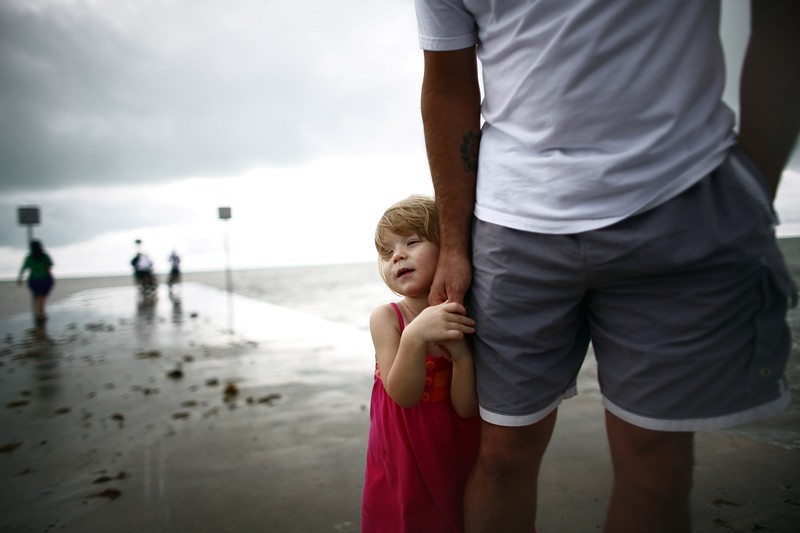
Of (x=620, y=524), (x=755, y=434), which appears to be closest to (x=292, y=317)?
(x=755, y=434)

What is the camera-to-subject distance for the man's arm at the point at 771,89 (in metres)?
1.00

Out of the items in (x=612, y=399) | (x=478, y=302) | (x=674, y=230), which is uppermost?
(x=674, y=230)

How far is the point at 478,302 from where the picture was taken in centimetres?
133

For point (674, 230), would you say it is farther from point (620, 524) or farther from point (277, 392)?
point (277, 392)

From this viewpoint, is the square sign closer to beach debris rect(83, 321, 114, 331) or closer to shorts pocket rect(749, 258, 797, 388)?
beach debris rect(83, 321, 114, 331)

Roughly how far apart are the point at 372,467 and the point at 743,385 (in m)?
1.15

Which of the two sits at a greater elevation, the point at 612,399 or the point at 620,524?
the point at 612,399

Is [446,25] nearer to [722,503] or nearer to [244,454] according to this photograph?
[722,503]

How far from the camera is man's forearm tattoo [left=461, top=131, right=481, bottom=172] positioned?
1.42 meters

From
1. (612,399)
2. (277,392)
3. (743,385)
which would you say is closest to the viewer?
(743,385)

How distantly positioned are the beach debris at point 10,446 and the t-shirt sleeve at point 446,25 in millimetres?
3322

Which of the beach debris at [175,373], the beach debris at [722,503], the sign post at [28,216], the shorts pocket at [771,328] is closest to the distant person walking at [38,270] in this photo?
the sign post at [28,216]

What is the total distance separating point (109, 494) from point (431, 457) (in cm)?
175

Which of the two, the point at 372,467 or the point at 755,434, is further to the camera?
the point at 755,434
